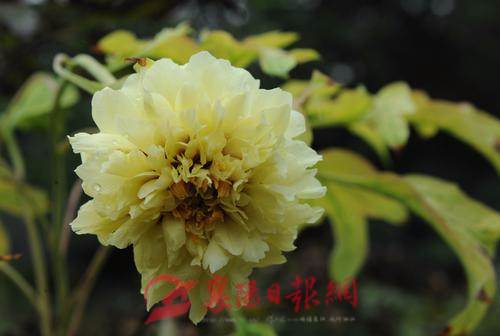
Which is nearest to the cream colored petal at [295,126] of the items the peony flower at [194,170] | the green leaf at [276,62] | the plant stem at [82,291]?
the peony flower at [194,170]

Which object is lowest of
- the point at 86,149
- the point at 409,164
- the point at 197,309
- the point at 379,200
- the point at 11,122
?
the point at 409,164

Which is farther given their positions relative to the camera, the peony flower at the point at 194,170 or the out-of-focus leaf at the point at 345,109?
the out-of-focus leaf at the point at 345,109

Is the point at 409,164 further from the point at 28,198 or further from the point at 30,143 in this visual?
the point at 28,198

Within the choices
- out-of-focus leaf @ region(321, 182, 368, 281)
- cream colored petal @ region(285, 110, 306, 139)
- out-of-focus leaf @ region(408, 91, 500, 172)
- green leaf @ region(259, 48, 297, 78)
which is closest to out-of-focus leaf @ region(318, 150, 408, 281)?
out-of-focus leaf @ region(321, 182, 368, 281)

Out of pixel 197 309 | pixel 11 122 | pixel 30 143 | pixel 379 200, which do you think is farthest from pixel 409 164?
pixel 197 309

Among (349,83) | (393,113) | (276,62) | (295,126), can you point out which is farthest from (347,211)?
(349,83)

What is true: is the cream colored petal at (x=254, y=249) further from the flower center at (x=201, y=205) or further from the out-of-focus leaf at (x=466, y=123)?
the out-of-focus leaf at (x=466, y=123)
